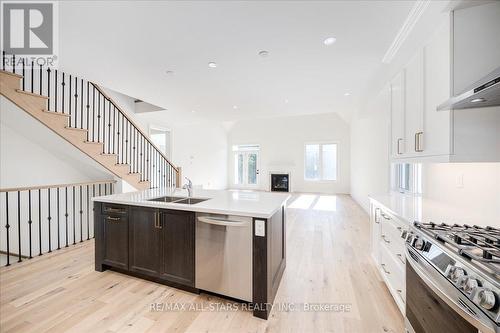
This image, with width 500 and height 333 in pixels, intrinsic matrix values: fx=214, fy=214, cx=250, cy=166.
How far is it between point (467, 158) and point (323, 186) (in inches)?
300

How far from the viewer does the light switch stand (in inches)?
69.1

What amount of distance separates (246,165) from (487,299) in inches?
370

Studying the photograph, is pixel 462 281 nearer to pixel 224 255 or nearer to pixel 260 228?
pixel 260 228

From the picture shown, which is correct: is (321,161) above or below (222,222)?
above

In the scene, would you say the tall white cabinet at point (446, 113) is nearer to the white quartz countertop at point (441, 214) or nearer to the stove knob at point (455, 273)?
the white quartz countertop at point (441, 214)

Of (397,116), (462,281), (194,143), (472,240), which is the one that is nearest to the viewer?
(462,281)

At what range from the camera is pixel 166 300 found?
2004 mm

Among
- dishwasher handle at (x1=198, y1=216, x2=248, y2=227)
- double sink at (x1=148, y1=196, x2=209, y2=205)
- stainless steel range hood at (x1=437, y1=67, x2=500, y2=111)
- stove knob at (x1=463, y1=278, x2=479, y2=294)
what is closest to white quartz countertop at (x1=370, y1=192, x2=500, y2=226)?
stove knob at (x1=463, y1=278, x2=479, y2=294)

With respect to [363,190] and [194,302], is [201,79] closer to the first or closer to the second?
[194,302]

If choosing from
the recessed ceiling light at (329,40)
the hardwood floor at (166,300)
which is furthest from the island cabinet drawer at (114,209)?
the recessed ceiling light at (329,40)

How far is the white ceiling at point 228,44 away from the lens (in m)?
1.84

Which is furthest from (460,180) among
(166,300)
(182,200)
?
(166,300)

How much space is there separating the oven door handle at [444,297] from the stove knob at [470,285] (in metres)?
0.07

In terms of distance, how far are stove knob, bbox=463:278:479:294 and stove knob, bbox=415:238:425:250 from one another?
0.38m
